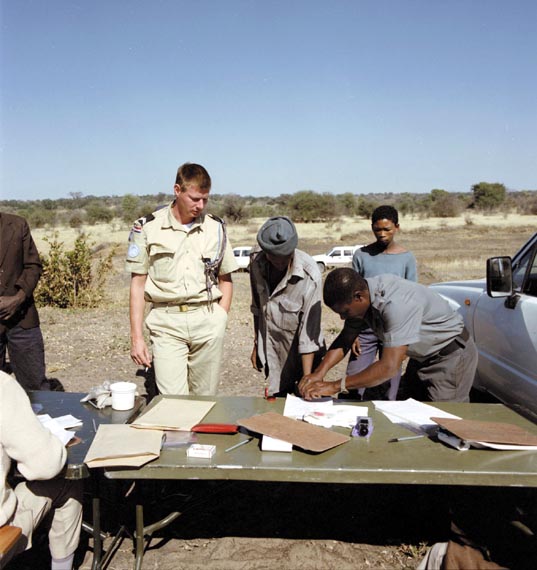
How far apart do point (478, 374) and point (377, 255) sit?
1.24 m

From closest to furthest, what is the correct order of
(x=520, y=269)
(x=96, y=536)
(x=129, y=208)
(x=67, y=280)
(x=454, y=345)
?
1. (x=96, y=536)
2. (x=454, y=345)
3. (x=520, y=269)
4. (x=67, y=280)
5. (x=129, y=208)

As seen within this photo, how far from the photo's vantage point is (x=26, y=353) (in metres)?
4.73

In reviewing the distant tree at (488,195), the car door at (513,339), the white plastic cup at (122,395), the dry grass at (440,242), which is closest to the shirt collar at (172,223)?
the white plastic cup at (122,395)

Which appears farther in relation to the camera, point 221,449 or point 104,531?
point 104,531

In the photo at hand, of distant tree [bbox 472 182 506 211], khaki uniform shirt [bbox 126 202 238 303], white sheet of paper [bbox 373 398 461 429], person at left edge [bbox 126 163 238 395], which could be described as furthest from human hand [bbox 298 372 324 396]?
distant tree [bbox 472 182 506 211]

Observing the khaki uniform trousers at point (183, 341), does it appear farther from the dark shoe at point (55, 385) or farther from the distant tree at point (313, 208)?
the distant tree at point (313, 208)

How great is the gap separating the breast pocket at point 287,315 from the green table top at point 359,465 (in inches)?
45.7

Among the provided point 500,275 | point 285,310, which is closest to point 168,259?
point 285,310

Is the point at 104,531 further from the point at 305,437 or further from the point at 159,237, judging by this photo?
the point at 159,237

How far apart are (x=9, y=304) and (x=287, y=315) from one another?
2188 millimetres

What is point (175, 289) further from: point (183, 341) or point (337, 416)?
point (337, 416)

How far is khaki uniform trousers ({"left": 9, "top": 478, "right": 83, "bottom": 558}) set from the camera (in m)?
2.49

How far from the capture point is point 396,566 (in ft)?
10.5

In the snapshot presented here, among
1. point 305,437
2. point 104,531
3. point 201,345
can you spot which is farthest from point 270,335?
point 104,531
